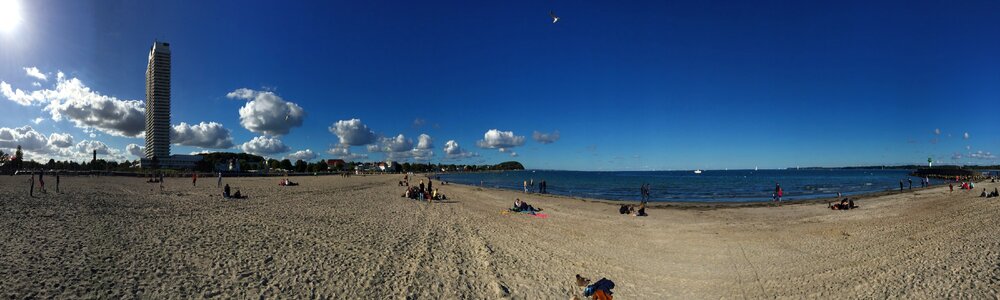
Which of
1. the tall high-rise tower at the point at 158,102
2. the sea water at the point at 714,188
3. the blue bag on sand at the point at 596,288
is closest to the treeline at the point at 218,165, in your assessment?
the tall high-rise tower at the point at 158,102

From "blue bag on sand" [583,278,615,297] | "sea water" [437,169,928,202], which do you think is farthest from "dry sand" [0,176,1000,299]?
"sea water" [437,169,928,202]

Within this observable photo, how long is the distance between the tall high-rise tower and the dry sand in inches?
5593

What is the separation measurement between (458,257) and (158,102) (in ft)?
547

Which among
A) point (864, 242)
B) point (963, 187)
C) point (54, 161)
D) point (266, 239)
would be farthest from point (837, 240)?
point (54, 161)

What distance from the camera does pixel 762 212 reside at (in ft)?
75.0

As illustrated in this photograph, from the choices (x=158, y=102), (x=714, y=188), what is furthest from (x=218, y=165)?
(x=714, y=188)

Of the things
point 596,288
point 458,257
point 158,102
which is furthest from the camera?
point 158,102

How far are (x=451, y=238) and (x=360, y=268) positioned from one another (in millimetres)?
4214

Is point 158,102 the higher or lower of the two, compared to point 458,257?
higher

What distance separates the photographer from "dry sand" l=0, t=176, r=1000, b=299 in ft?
24.3

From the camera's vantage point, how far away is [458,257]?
33.3 feet

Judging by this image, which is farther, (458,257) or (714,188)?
(714,188)

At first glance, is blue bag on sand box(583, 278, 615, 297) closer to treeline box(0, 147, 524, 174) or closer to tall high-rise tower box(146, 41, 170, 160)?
treeline box(0, 147, 524, 174)

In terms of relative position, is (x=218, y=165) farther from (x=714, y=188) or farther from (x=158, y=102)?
(x=714, y=188)
